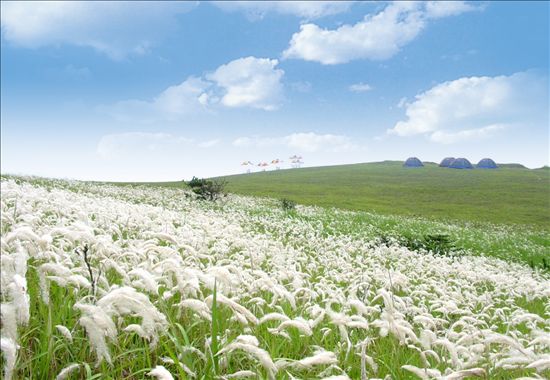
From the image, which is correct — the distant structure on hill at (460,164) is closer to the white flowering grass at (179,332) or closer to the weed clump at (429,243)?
the weed clump at (429,243)

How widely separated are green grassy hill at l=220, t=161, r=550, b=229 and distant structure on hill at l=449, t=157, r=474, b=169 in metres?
31.7

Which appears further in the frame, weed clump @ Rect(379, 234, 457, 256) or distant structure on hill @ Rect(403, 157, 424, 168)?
distant structure on hill @ Rect(403, 157, 424, 168)

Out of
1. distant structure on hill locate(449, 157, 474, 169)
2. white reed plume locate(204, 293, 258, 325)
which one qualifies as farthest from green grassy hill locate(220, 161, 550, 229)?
white reed plume locate(204, 293, 258, 325)

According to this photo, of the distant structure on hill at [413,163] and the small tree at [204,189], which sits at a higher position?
the distant structure on hill at [413,163]

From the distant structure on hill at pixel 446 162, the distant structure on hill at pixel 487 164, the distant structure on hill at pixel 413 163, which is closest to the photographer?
the distant structure on hill at pixel 413 163

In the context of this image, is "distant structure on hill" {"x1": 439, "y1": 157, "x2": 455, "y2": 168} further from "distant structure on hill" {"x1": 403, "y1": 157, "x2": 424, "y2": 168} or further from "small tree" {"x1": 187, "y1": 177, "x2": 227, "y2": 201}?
"small tree" {"x1": 187, "y1": 177, "x2": 227, "y2": 201}

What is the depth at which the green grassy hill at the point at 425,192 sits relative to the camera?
69.7 meters

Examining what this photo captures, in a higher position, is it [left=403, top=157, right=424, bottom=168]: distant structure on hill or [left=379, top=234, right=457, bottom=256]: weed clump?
[left=403, top=157, right=424, bottom=168]: distant structure on hill

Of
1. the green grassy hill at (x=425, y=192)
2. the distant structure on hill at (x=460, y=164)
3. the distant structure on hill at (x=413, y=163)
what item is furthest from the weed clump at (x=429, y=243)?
the distant structure on hill at (x=460, y=164)

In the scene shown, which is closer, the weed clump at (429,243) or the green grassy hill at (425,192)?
the weed clump at (429,243)

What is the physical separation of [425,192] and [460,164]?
88669 millimetres

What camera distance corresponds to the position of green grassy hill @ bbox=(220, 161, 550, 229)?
69.7 metres

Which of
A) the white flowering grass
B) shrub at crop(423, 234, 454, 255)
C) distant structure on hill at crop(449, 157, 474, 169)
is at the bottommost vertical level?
shrub at crop(423, 234, 454, 255)

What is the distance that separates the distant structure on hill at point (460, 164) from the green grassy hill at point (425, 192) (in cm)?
3174
